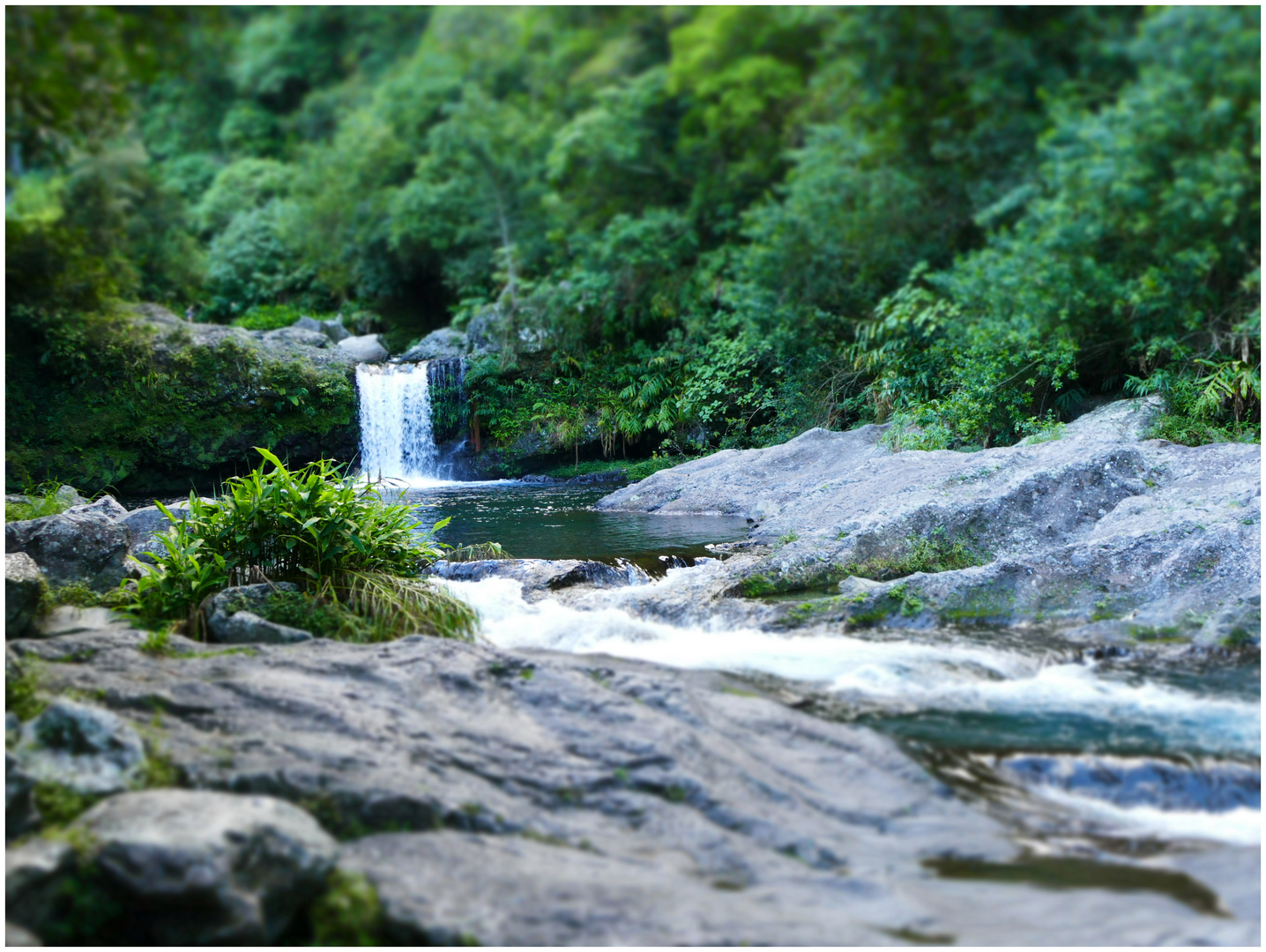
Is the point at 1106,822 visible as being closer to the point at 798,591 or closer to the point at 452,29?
the point at 798,591

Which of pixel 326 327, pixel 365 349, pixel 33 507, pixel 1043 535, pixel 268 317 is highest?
pixel 268 317

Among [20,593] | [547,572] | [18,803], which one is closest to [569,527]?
[547,572]

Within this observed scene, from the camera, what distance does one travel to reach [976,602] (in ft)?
21.0

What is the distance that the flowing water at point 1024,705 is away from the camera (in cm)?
357

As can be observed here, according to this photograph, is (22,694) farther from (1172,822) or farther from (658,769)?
(1172,822)

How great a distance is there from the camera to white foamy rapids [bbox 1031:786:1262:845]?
341 centimetres

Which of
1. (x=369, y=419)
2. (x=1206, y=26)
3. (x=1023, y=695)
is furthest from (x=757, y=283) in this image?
(x=1023, y=695)

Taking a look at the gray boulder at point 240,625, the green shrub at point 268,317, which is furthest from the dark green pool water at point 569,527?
the green shrub at point 268,317

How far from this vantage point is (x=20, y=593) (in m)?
4.94

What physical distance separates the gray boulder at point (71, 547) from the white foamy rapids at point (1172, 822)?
588 cm

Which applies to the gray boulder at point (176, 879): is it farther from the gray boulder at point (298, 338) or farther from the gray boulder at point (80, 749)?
the gray boulder at point (298, 338)

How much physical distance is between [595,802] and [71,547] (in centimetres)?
446

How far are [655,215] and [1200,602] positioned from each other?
14.3 metres

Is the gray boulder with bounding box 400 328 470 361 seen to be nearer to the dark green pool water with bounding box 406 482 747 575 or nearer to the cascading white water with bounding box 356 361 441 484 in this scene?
the cascading white water with bounding box 356 361 441 484
